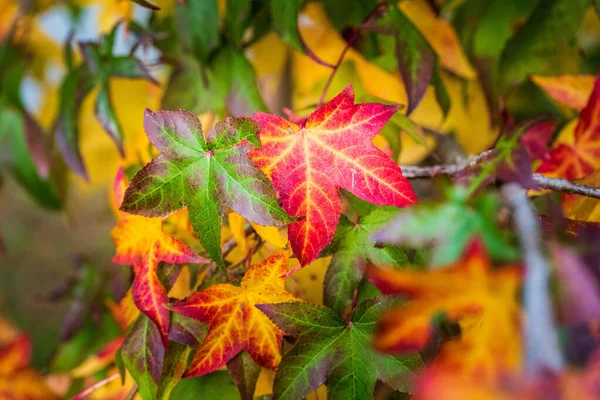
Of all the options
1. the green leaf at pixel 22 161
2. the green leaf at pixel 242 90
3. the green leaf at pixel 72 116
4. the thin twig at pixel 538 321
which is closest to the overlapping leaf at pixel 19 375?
the green leaf at pixel 22 161

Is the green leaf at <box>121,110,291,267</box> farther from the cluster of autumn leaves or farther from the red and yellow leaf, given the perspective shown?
the red and yellow leaf

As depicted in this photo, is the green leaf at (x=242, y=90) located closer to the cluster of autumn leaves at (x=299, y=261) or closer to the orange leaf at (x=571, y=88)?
the cluster of autumn leaves at (x=299, y=261)

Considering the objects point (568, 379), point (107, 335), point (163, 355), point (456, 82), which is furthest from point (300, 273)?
point (107, 335)

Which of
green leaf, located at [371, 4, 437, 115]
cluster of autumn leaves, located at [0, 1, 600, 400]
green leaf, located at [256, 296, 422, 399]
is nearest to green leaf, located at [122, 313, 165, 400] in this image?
cluster of autumn leaves, located at [0, 1, 600, 400]

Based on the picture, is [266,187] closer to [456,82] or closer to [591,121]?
[591,121]

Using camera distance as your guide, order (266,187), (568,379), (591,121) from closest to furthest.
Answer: (568,379), (266,187), (591,121)

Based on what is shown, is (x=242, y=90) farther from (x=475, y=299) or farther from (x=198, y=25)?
(x=475, y=299)
